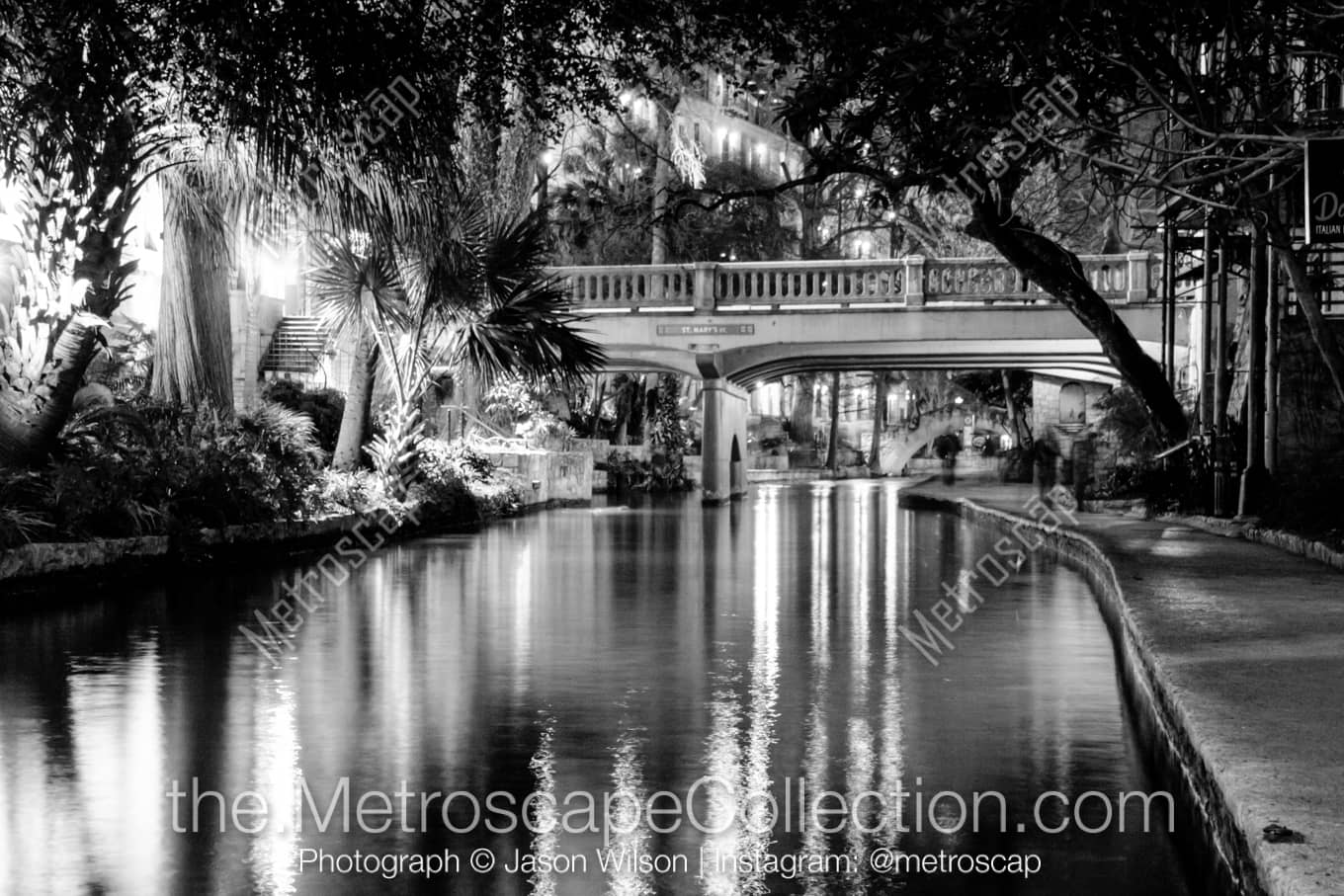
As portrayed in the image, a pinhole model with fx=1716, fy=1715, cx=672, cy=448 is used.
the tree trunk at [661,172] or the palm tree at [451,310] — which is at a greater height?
the tree trunk at [661,172]

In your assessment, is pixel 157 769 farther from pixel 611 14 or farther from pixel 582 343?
pixel 582 343

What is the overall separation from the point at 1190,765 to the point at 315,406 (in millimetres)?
27308

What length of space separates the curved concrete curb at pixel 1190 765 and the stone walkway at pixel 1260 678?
19mm

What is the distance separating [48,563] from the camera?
1490 centimetres

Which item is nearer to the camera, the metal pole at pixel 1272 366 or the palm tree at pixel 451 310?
the metal pole at pixel 1272 366

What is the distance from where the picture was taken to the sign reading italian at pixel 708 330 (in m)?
34.5

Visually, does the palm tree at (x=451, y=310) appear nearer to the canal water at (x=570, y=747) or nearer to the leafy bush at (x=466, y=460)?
the leafy bush at (x=466, y=460)

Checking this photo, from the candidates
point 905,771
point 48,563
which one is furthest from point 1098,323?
point 905,771

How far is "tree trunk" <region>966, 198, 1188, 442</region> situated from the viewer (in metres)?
25.3

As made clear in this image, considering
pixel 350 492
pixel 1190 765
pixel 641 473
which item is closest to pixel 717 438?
pixel 641 473

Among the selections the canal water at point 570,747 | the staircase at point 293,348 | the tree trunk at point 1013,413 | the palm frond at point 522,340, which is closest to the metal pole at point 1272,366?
the canal water at point 570,747

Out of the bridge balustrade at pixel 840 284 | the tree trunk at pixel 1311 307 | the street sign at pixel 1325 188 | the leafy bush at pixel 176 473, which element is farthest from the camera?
the bridge balustrade at pixel 840 284

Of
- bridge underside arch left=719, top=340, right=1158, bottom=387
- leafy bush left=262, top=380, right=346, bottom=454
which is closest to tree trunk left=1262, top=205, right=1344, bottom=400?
bridge underside arch left=719, top=340, right=1158, bottom=387

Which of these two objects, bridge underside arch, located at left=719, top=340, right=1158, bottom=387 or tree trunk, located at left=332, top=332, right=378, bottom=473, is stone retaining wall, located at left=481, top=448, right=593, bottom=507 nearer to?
bridge underside arch, located at left=719, top=340, right=1158, bottom=387
